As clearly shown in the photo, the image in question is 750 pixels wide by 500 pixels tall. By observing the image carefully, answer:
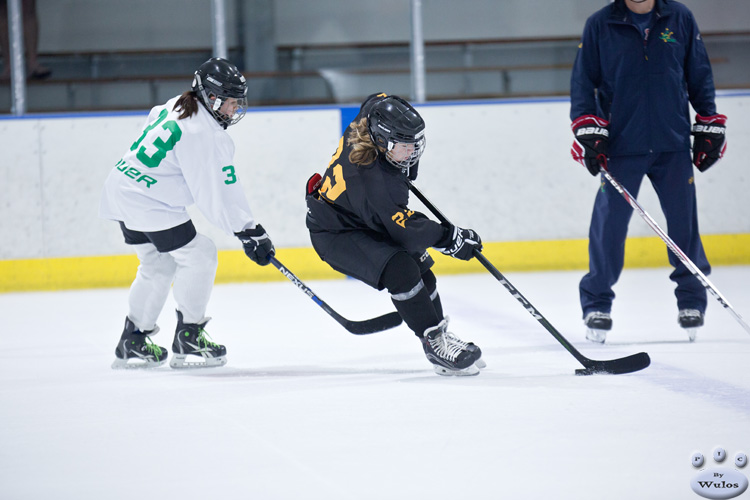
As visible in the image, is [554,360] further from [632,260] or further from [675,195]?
[632,260]

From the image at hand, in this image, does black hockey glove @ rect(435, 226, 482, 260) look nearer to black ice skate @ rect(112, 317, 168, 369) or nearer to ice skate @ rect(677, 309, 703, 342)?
ice skate @ rect(677, 309, 703, 342)

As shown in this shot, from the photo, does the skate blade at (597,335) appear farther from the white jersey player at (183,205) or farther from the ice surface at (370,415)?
the white jersey player at (183,205)

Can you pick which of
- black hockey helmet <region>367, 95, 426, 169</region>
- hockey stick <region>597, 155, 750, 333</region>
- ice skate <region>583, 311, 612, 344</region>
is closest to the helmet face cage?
black hockey helmet <region>367, 95, 426, 169</region>

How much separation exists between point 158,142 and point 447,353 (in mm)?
1068

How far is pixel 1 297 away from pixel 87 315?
98 centimetres

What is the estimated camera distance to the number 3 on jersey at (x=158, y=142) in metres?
2.53

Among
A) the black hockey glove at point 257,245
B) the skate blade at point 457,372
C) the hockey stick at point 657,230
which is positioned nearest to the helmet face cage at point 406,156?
the black hockey glove at point 257,245

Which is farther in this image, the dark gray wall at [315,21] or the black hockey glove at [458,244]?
the dark gray wall at [315,21]

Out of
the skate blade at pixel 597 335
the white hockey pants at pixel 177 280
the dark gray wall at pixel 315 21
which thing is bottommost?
the skate blade at pixel 597 335

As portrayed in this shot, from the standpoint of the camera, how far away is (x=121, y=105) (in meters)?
8.10

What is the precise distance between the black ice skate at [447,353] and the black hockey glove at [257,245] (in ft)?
1.77

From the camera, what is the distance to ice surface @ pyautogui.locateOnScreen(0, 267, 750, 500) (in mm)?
1499

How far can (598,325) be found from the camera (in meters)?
2.84

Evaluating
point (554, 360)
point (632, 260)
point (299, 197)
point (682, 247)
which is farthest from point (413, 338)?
point (632, 260)
